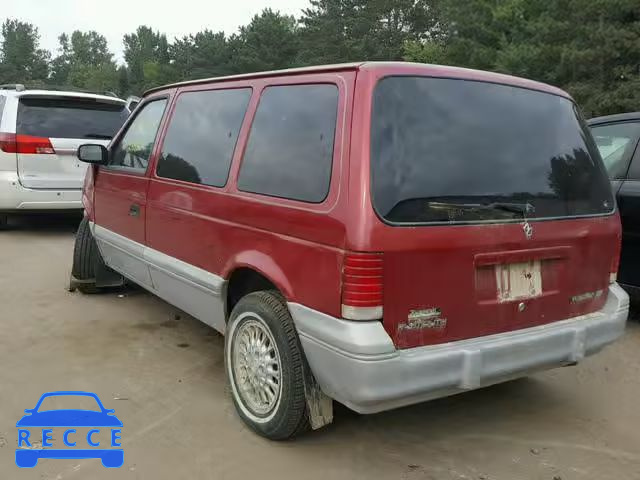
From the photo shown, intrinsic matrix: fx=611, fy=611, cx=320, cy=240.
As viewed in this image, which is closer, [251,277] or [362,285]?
[362,285]

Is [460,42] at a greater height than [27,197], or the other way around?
[460,42]

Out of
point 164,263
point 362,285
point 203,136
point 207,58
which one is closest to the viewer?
point 362,285

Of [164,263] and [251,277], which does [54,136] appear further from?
[251,277]

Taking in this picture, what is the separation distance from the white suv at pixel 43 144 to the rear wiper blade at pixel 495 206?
608 cm

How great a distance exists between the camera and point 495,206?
2709 mm

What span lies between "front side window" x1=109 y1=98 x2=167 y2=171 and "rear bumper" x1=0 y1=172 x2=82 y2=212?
126 inches

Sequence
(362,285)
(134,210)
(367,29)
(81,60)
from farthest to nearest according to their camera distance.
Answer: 1. (81,60)
2. (367,29)
3. (134,210)
4. (362,285)

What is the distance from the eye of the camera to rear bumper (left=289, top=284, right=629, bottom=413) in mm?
2412

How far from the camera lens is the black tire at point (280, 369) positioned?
278 centimetres

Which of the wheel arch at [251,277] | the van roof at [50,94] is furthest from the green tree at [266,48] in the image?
the wheel arch at [251,277]

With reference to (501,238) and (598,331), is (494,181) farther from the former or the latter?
(598,331)

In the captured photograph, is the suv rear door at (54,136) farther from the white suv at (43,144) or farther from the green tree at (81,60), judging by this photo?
the green tree at (81,60)

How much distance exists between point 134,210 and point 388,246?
7.90 ft

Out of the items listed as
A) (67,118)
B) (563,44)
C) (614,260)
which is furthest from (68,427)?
(563,44)
